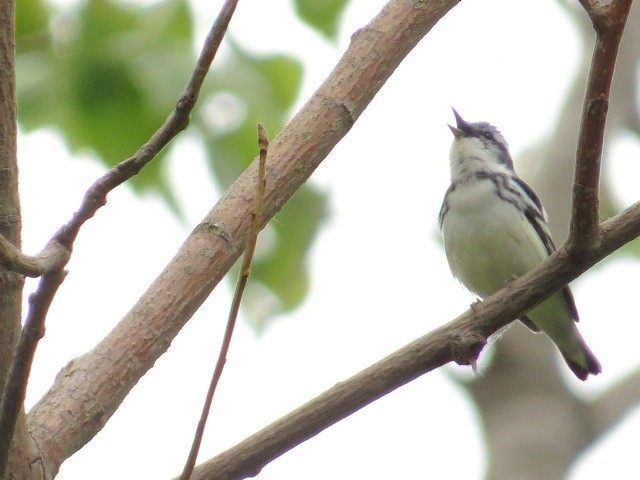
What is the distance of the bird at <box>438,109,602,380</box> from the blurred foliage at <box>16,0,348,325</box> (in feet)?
6.07

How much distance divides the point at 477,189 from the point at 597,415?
3.56 metres

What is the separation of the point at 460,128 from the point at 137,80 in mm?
3435

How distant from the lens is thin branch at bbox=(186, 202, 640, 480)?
2295 millimetres

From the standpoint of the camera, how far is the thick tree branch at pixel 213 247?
2.14m

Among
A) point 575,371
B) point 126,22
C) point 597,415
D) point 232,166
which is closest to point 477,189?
point 575,371

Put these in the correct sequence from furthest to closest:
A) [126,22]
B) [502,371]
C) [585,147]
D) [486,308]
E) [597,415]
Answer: [502,371] < [597,415] < [126,22] < [486,308] < [585,147]

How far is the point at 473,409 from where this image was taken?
8.41 m

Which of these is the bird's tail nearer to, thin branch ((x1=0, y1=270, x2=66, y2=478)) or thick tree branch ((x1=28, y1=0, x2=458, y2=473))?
thick tree branch ((x1=28, y1=0, x2=458, y2=473))

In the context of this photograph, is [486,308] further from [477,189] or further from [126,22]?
[477,189]

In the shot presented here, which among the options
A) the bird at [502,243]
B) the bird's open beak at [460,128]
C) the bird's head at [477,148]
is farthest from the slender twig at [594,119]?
the bird's open beak at [460,128]

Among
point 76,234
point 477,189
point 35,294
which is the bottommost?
point 35,294

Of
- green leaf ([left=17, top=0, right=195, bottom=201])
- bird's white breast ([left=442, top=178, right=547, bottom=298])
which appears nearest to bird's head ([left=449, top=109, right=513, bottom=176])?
bird's white breast ([left=442, top=178, right=547, bottom=298])

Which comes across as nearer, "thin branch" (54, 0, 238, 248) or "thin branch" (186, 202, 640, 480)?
"thin branch" (54, 0, 238, 248)

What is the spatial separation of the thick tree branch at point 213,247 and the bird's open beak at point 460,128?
3.02 m
